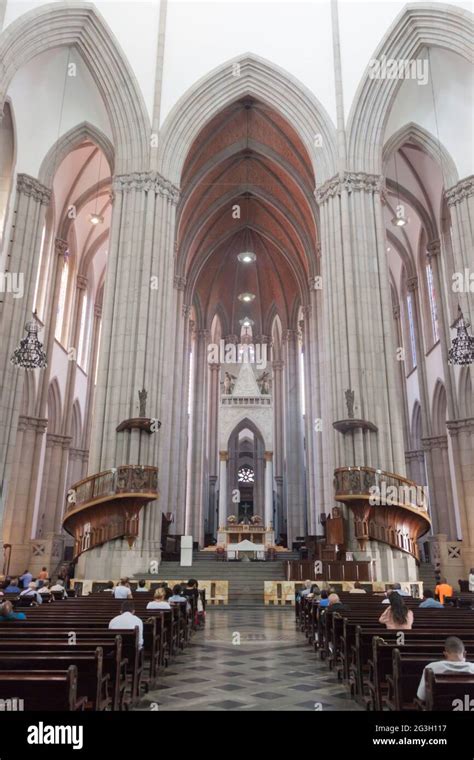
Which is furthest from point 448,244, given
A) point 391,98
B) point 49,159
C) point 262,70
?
point 49,159

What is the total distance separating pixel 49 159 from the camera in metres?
18.4

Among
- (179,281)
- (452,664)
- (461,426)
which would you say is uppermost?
(179,281)

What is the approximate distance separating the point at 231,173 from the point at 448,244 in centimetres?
1049

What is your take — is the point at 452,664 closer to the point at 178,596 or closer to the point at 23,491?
the point at 178,596

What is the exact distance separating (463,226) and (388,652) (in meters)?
16.0

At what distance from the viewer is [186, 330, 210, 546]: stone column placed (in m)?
29.8

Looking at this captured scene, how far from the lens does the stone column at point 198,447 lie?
1172 inches

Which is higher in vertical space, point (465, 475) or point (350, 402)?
point (350, 402)

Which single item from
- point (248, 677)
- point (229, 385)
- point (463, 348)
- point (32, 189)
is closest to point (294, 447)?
point (229, 385)

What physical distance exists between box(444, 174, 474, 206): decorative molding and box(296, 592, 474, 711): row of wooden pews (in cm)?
1357

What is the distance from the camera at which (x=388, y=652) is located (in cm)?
416

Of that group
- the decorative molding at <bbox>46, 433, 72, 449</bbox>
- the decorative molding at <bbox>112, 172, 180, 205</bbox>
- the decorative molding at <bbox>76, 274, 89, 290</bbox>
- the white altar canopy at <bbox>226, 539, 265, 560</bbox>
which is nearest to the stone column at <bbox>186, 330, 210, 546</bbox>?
the white altar canopy at <bbox>226, 539, 265, 560</bbox>

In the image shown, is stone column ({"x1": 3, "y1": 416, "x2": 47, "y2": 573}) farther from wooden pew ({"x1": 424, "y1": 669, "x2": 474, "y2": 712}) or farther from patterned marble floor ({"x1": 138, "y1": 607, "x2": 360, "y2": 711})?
wooden pew ({"x1": 424, "y1": 669, "x2": 474, "y2": 712})

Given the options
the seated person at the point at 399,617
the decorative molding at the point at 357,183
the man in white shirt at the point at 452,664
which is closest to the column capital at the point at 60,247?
the decorative molding at the point at 357,183
